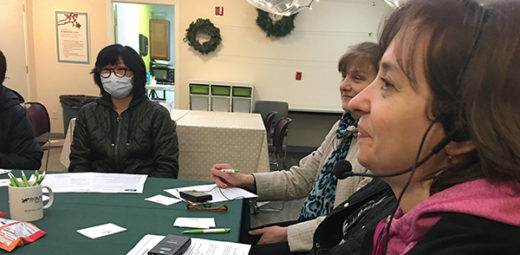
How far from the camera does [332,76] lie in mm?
5051

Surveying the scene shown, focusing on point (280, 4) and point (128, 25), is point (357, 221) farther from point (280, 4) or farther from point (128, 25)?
point (128, 25)

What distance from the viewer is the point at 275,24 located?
15.6ft

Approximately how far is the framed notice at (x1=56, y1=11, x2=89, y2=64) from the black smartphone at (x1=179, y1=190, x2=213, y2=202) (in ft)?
14.9

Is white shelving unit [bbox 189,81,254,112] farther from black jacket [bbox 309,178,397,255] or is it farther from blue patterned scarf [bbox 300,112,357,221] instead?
black jacket [bbox 309,178,397,255]

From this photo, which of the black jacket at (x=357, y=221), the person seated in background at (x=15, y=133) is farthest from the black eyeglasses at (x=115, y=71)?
the black jacket at (x=357, y=221)

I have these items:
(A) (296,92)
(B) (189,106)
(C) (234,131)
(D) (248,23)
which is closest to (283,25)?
(D) (248,23)

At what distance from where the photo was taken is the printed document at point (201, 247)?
33.7 inches

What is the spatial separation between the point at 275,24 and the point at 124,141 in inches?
138

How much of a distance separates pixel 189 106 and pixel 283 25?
186cm

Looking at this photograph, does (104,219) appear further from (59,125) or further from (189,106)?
(59,125)

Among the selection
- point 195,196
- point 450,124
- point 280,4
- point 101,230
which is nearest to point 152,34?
point 280,4

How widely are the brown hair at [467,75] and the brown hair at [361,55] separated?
701mm

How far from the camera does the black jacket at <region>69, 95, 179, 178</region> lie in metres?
1.76

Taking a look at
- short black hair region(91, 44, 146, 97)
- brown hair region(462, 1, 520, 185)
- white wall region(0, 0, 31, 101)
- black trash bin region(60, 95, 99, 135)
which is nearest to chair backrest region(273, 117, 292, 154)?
short black hair region(91, 44, 146, 97)
